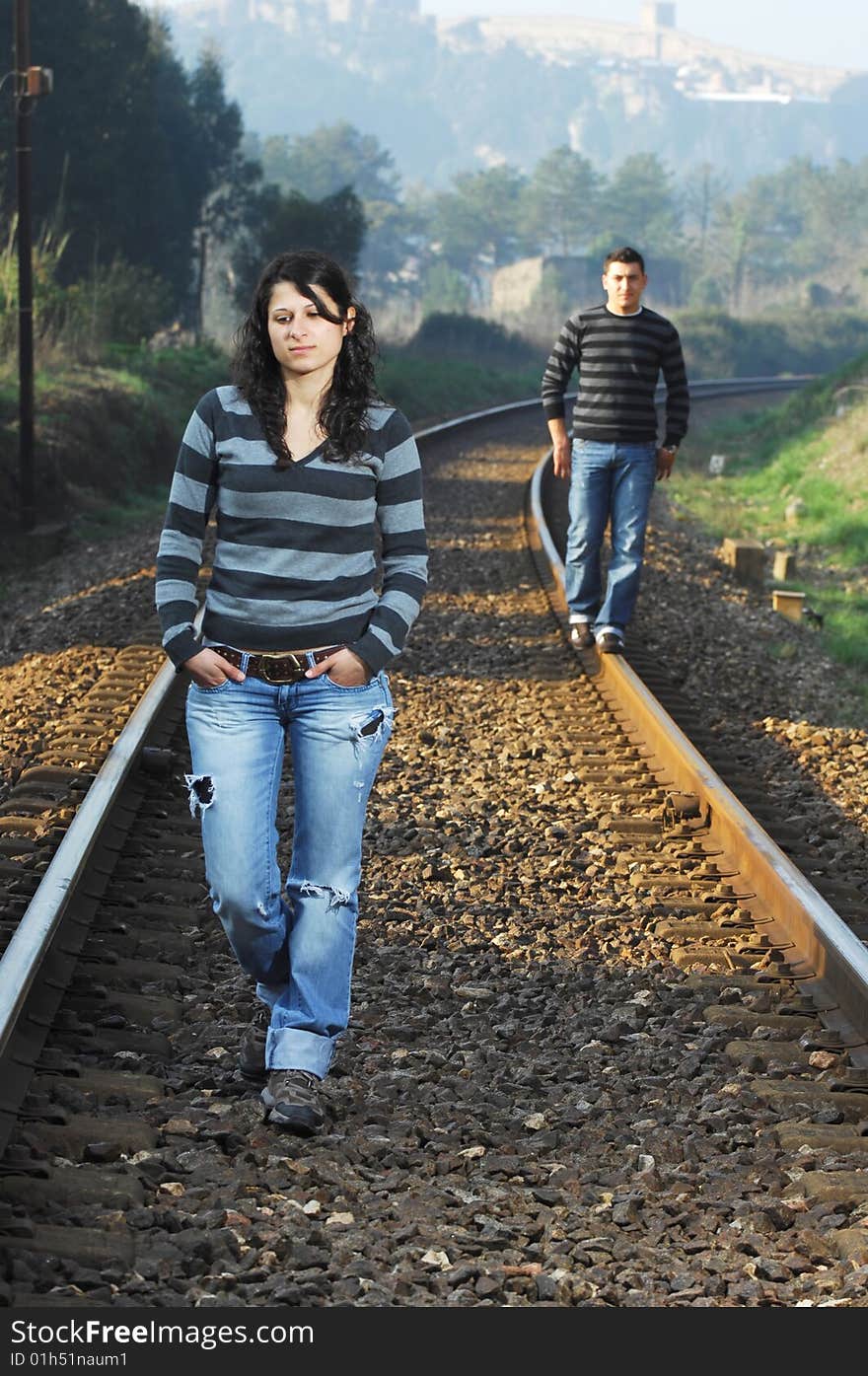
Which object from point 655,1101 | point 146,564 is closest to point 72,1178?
point 655,1101

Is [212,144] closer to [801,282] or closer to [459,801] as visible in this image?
[459,801]

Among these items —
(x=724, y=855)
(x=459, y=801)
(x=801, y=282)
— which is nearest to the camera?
(x=724, y=855)

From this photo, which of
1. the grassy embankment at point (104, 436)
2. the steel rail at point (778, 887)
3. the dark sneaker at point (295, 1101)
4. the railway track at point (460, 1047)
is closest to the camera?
the railway track at point (460, 1047)

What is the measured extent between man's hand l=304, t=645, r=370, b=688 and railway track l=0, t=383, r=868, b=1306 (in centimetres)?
102

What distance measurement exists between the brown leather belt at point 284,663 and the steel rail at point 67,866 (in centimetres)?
97

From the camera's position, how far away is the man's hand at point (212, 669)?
3.59m

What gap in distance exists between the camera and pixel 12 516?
48.3 ft

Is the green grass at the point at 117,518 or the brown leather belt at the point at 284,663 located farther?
the green grass at the point at 117,518

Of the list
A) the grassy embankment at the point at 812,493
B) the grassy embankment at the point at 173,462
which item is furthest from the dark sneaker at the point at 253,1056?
the grassy embankment at the point at 173,462

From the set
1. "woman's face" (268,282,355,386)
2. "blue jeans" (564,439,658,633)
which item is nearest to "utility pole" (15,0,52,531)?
"blue jeans" (564,439,658,633)

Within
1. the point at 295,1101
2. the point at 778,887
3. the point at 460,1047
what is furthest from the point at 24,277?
the point at 295,1101

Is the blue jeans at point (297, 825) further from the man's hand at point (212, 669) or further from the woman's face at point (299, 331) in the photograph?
the woman's face at point (299, 331)

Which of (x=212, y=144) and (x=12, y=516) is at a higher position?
(x=212, y=144)

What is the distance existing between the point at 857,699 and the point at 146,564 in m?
5.02
